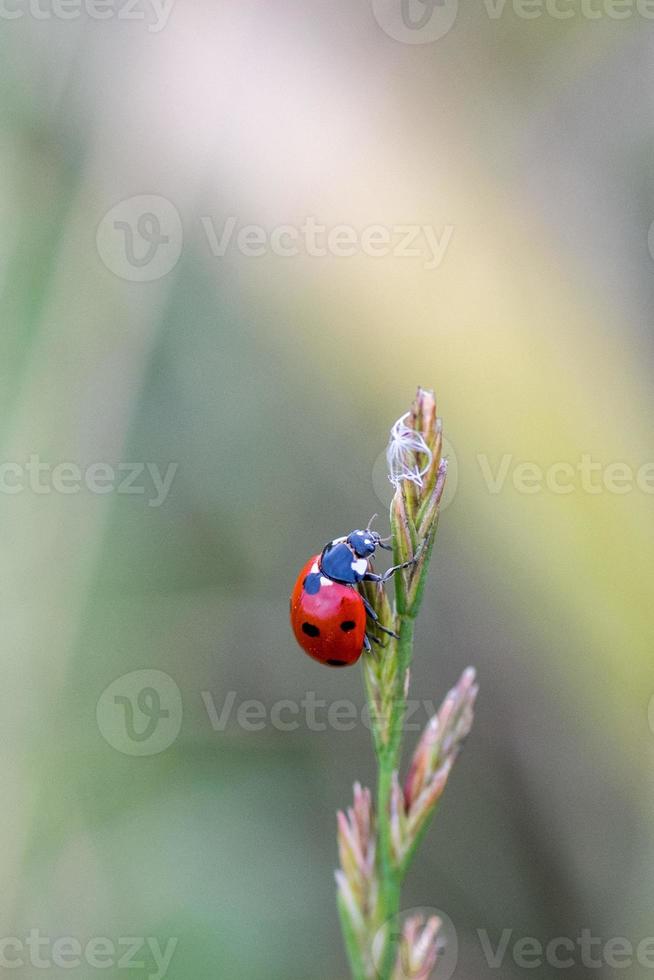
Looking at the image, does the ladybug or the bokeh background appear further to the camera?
the bokeh background

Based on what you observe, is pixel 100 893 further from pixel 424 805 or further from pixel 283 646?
pixel 424 805

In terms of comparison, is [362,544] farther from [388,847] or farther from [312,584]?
[388,847]

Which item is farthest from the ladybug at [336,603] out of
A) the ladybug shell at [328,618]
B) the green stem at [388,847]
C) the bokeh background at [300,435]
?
the green stem at [388,847]

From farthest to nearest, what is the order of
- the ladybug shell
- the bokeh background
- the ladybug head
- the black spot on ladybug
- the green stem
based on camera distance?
the bokeh background, the ladybug head, the black spot on ladybug, the ladybug shell, the green stem

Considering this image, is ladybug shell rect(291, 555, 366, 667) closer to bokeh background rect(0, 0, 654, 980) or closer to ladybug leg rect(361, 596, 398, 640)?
ladybug leg rect(361, 596, 398, 640)

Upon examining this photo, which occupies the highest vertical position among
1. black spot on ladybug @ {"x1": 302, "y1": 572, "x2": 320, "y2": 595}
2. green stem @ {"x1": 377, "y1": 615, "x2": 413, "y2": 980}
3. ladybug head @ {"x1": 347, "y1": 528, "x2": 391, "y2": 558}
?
ladybug head @ {"x1": 347, "y1": 528, "x2": 391, "y2": 558}

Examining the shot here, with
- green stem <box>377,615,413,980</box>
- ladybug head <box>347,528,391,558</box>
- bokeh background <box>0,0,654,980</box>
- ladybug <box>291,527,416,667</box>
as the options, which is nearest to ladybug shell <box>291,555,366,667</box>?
ladybug <box>291,527,416,667</box>

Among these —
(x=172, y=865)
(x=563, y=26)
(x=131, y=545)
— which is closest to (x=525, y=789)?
(x=172, y=865)

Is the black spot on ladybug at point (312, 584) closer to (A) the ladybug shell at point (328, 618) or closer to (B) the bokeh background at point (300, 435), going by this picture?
(A) the ladybug shell at point (328, 618)
